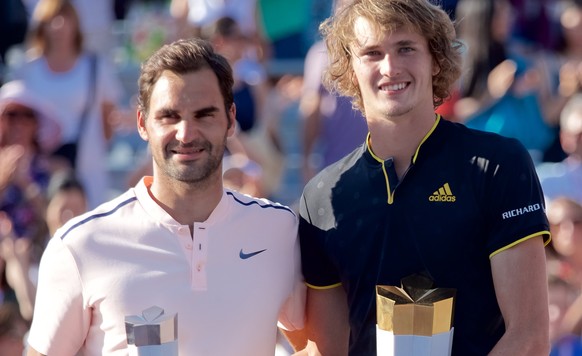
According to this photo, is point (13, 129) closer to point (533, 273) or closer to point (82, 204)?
point (82, 204)

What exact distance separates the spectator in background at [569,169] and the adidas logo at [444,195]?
324 centimetres

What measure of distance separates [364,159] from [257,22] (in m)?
5.03

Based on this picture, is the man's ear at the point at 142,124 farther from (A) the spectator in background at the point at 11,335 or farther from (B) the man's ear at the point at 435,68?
(A) the spectator in background at the point at 11,335

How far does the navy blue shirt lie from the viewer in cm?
375

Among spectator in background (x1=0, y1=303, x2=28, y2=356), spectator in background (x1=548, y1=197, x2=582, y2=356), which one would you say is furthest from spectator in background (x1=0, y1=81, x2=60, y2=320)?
spectator in background (x1=548, y1=197, x2=582, y2=356)

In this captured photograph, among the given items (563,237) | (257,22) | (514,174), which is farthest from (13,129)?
(514,174)

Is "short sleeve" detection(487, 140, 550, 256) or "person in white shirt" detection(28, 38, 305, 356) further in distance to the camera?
"person in white shirt" detection(28, 38, 305, 356)

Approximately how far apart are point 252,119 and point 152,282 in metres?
4.03

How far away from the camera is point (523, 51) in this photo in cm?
902

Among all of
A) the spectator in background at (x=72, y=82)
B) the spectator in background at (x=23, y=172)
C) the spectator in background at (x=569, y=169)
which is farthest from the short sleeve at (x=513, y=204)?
the spectator in background at (x=72, y=82)

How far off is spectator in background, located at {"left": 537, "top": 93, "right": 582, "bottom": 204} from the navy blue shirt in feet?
10.5

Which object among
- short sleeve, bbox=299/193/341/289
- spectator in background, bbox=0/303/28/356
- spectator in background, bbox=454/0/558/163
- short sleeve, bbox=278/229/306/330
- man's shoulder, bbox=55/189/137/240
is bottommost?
spectator in background, bbox=0/303/28/356

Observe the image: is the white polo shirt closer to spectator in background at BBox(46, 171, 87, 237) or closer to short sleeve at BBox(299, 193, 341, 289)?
short sleeve at BBox(299, 193, 341, 289)

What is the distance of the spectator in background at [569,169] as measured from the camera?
702cm
